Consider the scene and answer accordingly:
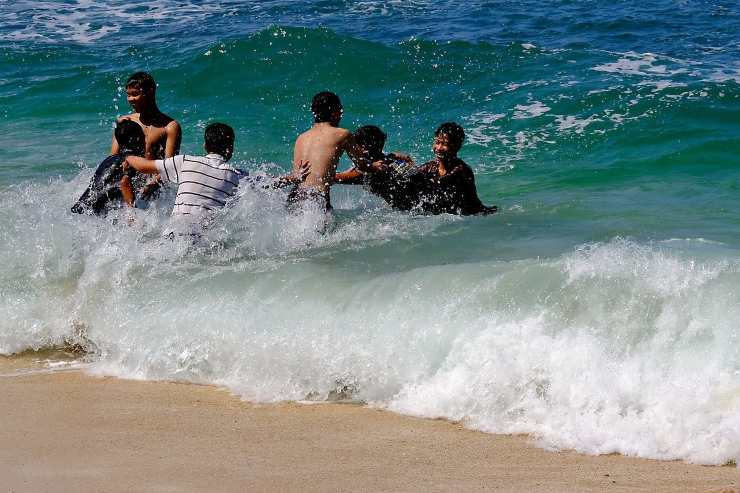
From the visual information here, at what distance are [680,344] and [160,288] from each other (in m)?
3.37

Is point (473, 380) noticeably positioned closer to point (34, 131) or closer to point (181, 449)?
point (181, 449)

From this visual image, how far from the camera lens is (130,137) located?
7.58 metres

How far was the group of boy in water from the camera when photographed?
715 cm

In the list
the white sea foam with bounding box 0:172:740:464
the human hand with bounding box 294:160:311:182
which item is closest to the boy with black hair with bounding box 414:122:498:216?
the white sea foam with bounding box 0:172:740:464

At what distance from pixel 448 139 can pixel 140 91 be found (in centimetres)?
239

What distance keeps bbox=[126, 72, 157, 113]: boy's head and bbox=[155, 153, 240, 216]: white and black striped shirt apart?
898 mm

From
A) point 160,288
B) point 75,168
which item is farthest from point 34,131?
point 160,288

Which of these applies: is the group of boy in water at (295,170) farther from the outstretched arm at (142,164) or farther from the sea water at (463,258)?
the sea water at (463,258)

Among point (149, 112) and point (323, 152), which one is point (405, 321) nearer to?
point (323, 152)

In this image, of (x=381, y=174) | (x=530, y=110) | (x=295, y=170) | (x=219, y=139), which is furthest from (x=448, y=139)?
(x=530, y=110)

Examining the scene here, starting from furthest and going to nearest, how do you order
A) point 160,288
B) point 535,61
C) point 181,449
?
point 535,61, point 160,288, point 181,449

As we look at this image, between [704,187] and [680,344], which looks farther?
[704,187]

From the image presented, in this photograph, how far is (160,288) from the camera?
677cm

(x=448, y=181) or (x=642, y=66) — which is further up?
(x=448, y=181)
